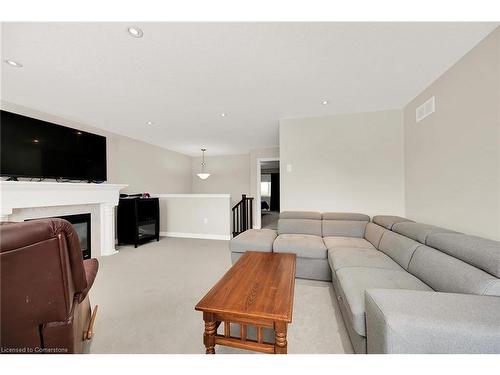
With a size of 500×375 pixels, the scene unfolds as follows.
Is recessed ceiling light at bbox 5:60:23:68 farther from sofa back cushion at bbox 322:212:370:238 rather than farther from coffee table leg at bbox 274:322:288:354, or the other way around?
sofa back cushion at bbox 322:212:370:238

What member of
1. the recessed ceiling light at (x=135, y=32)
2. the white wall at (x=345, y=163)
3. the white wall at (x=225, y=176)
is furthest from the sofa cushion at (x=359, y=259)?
the white wall at (x=225, y=176)

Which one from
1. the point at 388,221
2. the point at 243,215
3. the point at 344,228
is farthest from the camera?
the point at 243,215

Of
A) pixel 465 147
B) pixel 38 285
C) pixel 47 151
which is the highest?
pixel 47 151

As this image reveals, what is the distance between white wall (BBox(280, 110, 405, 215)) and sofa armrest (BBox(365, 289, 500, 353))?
2.19 m

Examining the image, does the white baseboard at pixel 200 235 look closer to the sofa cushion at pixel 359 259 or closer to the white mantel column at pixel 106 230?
the white mantel column at pixel 106 230

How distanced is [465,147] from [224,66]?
2294 mm

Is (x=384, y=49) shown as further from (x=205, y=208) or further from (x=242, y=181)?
(x=242, y=181)

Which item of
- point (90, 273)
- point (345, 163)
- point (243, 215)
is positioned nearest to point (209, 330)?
point (90, 273)

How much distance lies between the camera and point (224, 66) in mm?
1832

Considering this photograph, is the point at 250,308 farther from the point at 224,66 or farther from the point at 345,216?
the point at 345,216

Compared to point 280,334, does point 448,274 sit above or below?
above

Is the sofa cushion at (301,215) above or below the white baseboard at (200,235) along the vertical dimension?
above

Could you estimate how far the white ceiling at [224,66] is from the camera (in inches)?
55.5

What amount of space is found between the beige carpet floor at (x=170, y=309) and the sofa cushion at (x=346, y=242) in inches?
18.5
